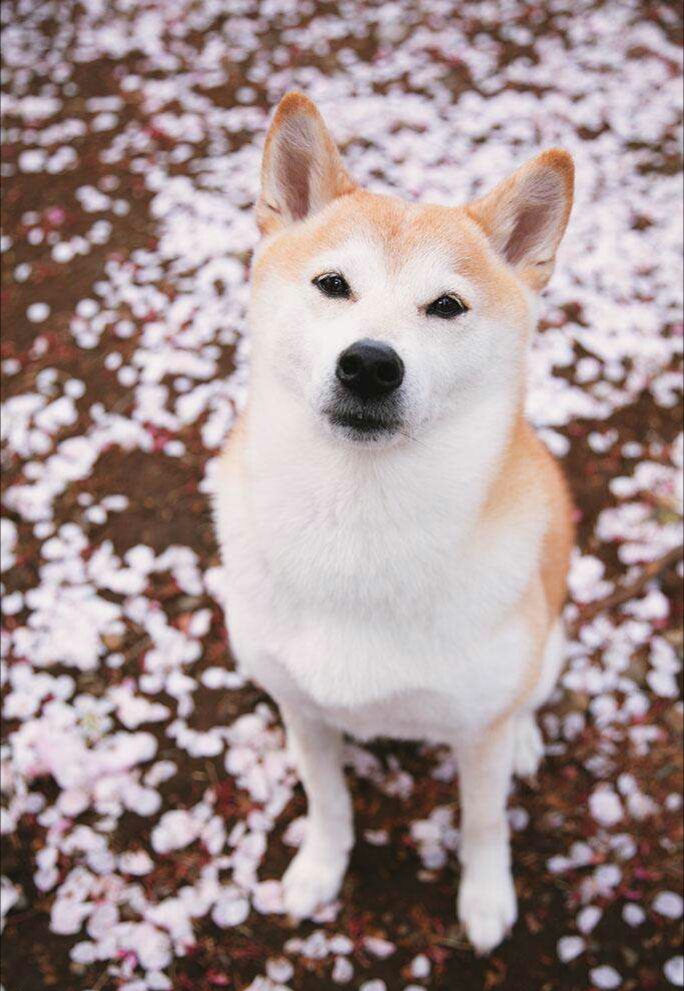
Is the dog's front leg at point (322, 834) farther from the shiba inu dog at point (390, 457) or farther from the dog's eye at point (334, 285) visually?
the dog's eye at point (334, 285)

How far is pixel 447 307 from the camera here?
213 cm

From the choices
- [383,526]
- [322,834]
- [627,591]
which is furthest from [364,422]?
[627,591]

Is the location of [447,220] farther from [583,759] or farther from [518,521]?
[583,759]

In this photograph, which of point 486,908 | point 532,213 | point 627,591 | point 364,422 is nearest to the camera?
point 364,422

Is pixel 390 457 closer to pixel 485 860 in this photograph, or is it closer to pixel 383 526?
pixel 383 526

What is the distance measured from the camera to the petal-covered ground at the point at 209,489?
3006 millimetres

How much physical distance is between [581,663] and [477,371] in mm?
1957

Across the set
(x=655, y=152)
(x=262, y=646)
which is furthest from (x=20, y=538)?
(x=655, y=152)

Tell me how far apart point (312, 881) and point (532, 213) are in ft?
7.82

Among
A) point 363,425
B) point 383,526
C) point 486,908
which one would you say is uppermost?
point 363,425

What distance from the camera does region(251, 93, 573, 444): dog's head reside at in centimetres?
200

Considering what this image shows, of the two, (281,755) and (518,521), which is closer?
(518,521)

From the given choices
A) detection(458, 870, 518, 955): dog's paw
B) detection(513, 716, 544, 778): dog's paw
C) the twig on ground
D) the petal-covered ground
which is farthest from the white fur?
the twig on ground

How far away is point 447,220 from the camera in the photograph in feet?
7.35
